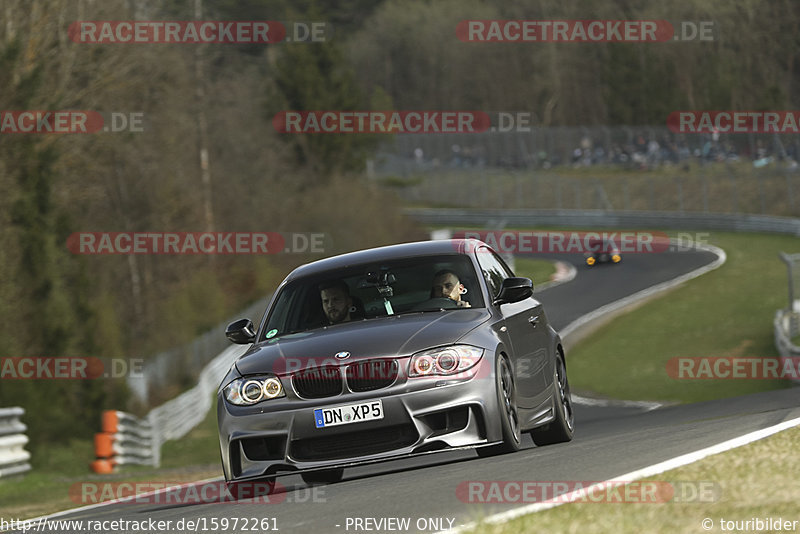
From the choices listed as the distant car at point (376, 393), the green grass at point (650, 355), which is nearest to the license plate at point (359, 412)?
the distant car at point (376, 393)

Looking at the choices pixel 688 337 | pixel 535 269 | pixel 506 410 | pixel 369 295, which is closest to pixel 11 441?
pixel 369 295

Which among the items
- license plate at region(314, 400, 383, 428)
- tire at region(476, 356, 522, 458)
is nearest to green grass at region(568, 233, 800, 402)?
tire at region(476, 356, 522, 458)

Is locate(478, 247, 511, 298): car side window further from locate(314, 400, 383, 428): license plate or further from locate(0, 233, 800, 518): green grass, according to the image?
locate(0, 233, 800, 518): green grass

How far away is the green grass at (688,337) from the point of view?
1111 inches

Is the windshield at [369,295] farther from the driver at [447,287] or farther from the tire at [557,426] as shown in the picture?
the tire at [557,426]

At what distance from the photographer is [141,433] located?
71.9ft

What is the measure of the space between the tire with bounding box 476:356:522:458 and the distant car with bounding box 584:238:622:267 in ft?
157

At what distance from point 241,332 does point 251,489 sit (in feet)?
5.39

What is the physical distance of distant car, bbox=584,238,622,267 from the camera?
5666 centimetres

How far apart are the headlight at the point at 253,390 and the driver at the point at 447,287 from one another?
160cm

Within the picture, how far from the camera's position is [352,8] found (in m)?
139

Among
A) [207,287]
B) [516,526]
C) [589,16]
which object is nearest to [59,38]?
[207,287]

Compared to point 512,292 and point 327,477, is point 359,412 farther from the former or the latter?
point 327,477

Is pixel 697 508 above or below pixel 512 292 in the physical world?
below
